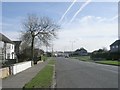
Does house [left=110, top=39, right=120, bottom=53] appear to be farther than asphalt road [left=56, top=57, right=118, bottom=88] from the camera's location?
Yes

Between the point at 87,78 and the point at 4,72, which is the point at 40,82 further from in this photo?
the point at 87,78

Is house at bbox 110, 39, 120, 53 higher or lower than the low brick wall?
higher

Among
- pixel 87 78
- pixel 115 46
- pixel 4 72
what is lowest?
pixel 87 78

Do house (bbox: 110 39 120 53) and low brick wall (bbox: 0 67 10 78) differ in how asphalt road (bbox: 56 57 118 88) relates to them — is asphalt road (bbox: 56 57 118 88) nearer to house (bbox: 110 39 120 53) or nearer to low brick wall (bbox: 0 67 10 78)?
low brick wall (bbox: 0 67 10 78)

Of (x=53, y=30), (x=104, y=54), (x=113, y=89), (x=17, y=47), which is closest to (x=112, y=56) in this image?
(x=104, y=54)

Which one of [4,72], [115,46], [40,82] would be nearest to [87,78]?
[40,82]

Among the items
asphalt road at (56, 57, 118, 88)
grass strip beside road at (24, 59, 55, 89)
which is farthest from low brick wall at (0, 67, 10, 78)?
asphalt road at (56, 57, 118, 88)

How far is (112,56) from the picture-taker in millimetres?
78750

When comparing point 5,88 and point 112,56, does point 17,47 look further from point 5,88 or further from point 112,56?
point 5,88

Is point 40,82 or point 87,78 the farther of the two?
point 87,78

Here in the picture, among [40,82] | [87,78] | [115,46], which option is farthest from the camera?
[115,46]

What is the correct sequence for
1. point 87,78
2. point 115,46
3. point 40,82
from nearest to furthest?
1. point 40,82
2. point 87,78
3. point 115,46

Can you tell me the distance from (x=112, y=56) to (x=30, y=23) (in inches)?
1123

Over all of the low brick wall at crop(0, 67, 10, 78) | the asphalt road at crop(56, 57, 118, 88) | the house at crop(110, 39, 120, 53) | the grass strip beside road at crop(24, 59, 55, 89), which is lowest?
the asphalt road at crop(56, 57, 118, 88)
